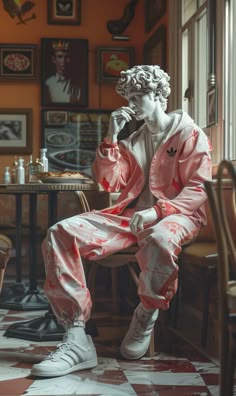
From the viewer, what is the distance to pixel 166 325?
391 cm

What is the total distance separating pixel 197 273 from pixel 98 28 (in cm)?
412

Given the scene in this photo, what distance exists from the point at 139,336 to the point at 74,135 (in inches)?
162

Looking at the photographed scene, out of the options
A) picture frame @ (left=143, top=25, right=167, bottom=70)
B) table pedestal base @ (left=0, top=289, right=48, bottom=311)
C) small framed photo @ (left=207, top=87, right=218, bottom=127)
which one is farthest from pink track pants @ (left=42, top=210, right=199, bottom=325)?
picture frame @ (left=143, top=25, right=167, bottom=70)

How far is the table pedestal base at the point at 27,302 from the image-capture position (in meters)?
4.56

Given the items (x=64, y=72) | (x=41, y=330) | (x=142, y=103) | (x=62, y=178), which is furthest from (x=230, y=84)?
(x=64, y=72)

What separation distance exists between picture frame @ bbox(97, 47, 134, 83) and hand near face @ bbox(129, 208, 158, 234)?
410 centimetres

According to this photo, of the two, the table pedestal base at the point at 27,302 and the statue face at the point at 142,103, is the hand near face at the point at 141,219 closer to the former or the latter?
the statue face at the point at 142,103

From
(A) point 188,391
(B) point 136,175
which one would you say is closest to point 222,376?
(A) point 188,391

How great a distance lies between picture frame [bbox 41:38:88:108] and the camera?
6.83 m

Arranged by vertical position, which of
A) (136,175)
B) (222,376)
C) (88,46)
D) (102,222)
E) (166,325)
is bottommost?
(166,325)

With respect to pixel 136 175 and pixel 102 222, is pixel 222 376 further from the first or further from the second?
pixel 136 175

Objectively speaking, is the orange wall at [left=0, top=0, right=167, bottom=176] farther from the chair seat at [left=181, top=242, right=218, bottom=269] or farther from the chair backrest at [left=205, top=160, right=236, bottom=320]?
the chair backrest at [left=205, top=160, right=236, bottom=320]

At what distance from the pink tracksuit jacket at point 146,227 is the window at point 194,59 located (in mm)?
1392

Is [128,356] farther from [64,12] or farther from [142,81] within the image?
[64,12]
